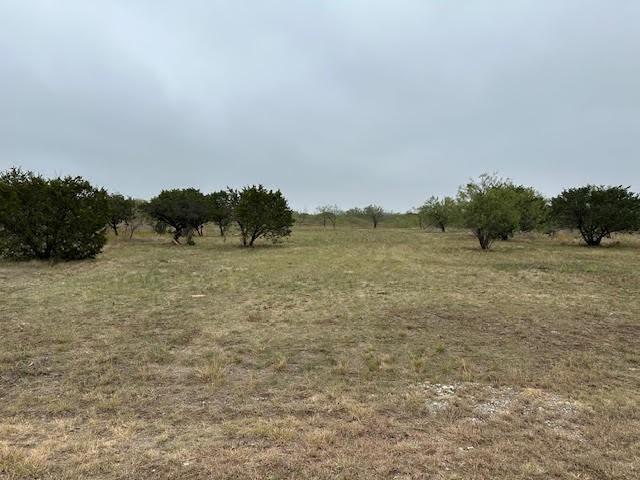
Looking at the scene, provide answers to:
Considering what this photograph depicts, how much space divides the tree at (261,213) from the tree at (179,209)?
3275 mm

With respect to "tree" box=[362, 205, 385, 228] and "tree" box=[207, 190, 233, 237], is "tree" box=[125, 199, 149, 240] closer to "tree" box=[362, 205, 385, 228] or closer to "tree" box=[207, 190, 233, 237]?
"tree" box=[207, 190, 233, 237]

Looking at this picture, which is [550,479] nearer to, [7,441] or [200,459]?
[200,459]

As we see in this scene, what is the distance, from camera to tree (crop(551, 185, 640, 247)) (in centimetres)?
2492

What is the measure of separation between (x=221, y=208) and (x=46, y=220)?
47.8 ft

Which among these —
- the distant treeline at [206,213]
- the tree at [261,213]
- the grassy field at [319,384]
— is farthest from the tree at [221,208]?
the grassy field at [319,384]

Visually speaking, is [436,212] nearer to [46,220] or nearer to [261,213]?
[261,213]

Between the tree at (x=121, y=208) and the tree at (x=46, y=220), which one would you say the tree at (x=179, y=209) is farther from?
the tree at (x=46, y=220)

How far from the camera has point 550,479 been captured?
2.94 metres

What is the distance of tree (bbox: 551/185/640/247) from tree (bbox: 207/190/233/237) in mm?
20845

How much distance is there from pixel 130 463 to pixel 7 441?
112 centimetres

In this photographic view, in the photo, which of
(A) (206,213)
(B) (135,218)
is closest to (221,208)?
(A) (206,213)

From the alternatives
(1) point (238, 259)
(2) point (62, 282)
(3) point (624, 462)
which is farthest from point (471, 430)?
(1) point (238, 259)

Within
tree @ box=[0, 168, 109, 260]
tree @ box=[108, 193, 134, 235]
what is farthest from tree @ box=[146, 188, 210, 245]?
tree @ box=[0, 168, 109, 260]

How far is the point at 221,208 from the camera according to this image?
30.3 meters
